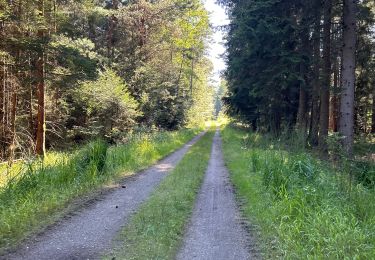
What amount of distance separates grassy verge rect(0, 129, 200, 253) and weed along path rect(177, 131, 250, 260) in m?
2.71

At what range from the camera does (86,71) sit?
15.4 m

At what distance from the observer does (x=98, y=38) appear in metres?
26.6

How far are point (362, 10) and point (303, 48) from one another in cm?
389

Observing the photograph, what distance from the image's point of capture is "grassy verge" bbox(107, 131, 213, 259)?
4.95 meters

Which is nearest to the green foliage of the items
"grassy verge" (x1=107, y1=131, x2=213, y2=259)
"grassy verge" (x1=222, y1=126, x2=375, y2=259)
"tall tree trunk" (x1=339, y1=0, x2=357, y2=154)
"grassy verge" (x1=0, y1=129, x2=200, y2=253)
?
"grassy verge" (x1=0, y1=129, x2=200, y2=253)

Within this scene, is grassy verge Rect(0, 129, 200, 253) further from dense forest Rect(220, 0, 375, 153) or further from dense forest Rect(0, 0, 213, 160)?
dense forest Rect(220, 0, 375, 153)

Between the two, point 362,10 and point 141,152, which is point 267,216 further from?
point 362,10

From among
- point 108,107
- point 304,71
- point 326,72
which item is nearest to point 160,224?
point 326,72

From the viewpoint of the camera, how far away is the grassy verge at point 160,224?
495cm

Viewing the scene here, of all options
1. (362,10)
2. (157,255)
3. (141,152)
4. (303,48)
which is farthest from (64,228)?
(303,48)

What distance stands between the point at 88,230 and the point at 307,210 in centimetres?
389

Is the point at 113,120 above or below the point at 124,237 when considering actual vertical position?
above

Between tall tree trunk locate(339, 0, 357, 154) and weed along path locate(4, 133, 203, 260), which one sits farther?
tall tree trunk locate(339, 0, 357, 154)

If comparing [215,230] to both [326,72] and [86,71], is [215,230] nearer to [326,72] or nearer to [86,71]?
[86,71]
